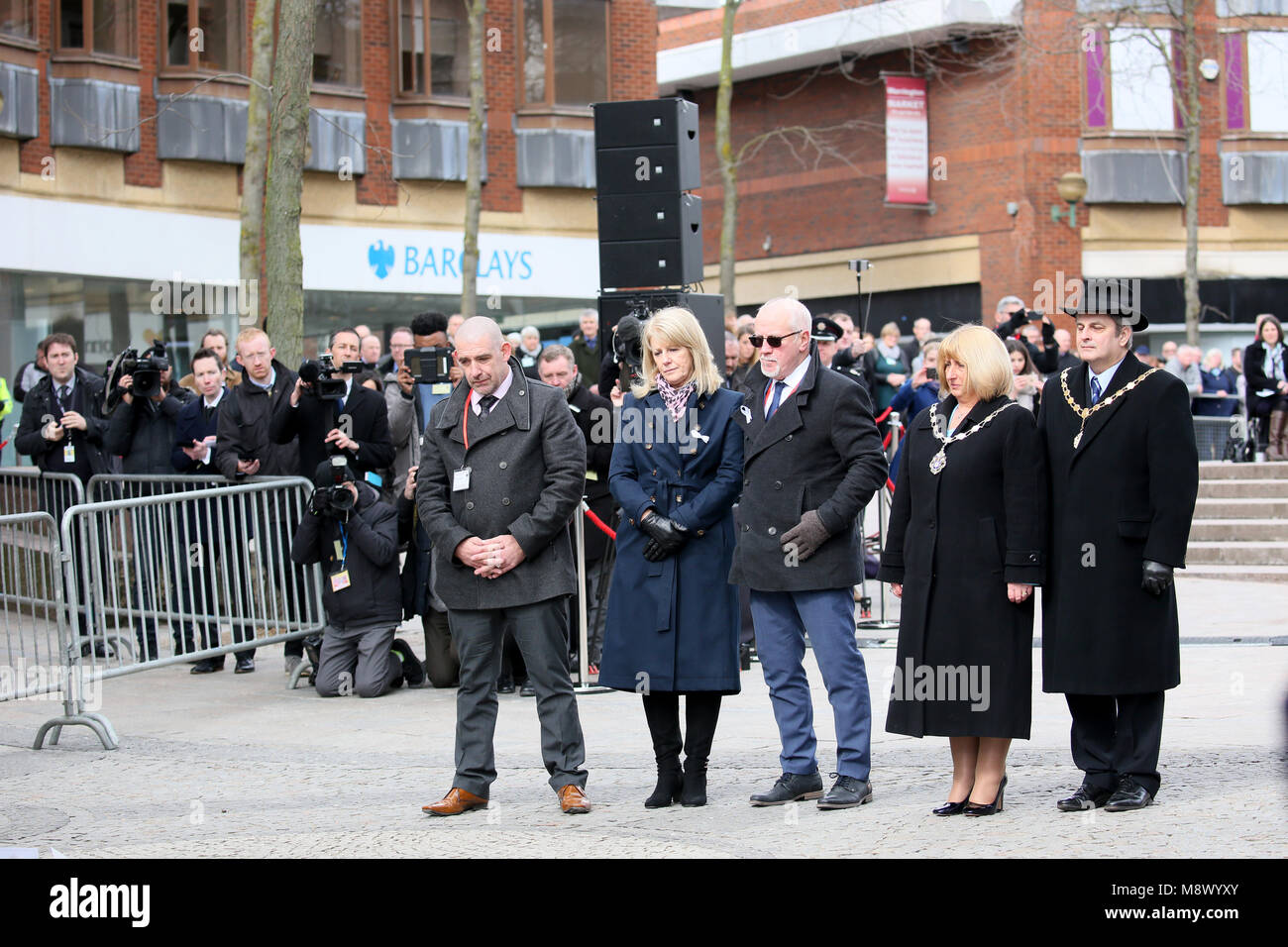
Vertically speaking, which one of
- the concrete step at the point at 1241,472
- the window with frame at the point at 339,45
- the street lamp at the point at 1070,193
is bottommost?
the concrete step at the point at 1241,472

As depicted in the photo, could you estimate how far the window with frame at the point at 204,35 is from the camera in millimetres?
24297

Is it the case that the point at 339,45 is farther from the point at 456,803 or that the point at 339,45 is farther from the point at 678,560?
the point at 456,803

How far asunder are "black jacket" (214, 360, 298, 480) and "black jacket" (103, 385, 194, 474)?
1.36 m

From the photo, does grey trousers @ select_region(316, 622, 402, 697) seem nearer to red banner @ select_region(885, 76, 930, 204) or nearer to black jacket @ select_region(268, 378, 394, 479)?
black jacket @ select_region(268, 378, 394, 479)

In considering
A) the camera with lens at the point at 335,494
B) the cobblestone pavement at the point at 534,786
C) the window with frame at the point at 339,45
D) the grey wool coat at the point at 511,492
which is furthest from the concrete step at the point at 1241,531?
the window with frame at the point at 339,45

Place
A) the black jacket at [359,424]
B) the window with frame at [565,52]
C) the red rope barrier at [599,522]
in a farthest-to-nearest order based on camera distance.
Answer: the window with frame at [565,52], the black jacket at [359,424], the red rope barrier at [599,522]

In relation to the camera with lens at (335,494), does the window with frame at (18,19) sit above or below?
above

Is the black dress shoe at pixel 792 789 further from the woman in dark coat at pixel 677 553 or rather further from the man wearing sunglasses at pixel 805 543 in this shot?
the woman in dark coat at pixel 677 553

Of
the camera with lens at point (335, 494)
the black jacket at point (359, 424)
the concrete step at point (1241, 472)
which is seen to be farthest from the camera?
the concrete step at point (1241, 472)

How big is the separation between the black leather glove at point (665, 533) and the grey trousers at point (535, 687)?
54cm

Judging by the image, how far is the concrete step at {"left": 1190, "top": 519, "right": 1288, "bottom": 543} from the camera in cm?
1845

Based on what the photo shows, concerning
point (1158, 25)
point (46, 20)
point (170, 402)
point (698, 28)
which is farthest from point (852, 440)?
point (698, 28)

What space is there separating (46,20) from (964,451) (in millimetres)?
19117

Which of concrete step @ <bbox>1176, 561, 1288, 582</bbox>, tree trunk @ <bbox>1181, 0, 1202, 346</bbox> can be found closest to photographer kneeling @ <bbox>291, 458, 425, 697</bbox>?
concrete step @ <bbox>1176, 561, 1288, 582</bbox>
